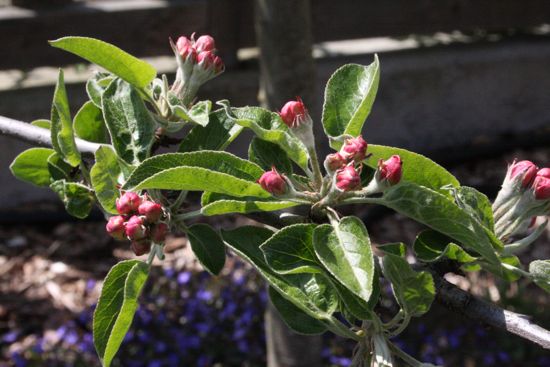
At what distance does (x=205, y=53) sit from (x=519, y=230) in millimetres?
465

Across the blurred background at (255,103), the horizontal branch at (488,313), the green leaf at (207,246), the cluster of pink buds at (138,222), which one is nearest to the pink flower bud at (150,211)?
the cluster of pink buds at (138,222)

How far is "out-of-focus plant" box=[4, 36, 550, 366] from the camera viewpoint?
0.78m

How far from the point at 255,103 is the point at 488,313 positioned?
3.16 m

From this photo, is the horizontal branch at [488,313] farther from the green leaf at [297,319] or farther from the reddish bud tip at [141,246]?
the reddish bud tip at [141,246]

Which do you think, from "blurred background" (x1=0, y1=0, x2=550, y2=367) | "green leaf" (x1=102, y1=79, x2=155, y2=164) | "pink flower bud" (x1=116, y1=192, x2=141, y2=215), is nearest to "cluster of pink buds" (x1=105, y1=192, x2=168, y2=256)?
Result: "pink flower bud" (x1=116, y1=192, x2=141, y2=215)

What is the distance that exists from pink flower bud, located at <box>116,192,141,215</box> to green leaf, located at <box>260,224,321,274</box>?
0.19 m

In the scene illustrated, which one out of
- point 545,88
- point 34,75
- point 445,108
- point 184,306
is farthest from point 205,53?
point 545,88

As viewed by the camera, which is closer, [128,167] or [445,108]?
[128,167]

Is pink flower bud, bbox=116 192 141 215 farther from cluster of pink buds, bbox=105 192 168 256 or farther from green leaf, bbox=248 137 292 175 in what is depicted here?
green leaf, bbox=248 137 292 175

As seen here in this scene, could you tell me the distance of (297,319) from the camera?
98cm

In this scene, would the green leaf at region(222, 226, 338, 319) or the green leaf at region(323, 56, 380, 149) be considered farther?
the green leaf at region(323, 56, 380, 149)

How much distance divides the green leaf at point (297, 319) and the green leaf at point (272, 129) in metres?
0.21

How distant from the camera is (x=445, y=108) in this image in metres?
4.38

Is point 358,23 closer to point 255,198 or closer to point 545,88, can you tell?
point 545,88
